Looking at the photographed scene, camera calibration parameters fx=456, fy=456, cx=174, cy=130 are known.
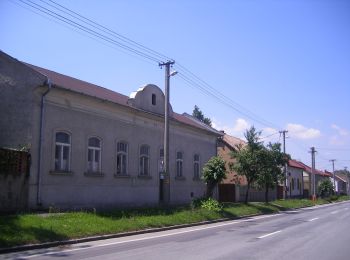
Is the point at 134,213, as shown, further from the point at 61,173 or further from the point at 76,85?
the point at 76,85

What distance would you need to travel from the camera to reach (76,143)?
79.8 ft

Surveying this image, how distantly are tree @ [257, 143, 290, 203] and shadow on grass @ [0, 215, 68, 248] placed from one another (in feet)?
83.5

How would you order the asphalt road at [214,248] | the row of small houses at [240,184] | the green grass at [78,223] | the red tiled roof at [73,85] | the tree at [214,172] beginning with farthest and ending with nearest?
the row of small houses at [240,184]
the tree at [214,172]
the red tiled roof at [73,85]
the green grass at [78,223]
the asphalt road at [214,248]

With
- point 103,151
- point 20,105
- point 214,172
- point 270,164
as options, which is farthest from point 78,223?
point 270,164

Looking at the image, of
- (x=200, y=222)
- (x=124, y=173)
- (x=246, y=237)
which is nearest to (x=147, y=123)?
(x=124, y=173)

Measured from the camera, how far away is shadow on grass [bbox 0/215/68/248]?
43.9 feet

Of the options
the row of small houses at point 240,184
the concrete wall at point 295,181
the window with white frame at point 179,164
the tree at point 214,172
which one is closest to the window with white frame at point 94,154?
the tree at point 214,172

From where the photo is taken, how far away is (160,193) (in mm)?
32781

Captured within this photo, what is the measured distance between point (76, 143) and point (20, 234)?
1048 cm

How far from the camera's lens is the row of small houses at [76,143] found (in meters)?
21.4

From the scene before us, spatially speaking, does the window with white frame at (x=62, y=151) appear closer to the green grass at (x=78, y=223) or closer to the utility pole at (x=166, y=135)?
the green grass at (x=78, y=223)

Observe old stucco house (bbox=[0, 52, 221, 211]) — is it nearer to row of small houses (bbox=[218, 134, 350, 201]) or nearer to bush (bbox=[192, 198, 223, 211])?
bush (bbox=[192, 198, 223, 211])

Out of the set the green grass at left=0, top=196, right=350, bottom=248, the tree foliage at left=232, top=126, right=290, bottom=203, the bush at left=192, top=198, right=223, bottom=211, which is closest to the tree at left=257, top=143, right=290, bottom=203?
the tree foliage at left=232, top=126, right=290, bottom=203

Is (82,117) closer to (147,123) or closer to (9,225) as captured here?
(147,123)
